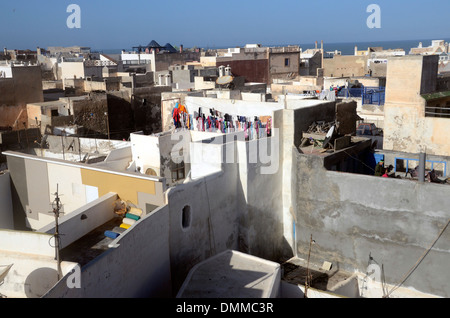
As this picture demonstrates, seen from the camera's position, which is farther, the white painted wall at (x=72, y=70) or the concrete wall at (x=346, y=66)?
the concrete wall at (x=346, y=66)

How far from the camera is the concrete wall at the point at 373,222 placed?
45.2ft

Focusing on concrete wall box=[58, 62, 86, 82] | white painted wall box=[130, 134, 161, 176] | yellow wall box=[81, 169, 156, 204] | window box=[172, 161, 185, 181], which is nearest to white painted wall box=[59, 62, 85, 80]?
concrete wall box=[58, 62, 86, 82]

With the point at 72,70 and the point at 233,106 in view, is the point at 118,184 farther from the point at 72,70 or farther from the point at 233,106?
the point at 72,70

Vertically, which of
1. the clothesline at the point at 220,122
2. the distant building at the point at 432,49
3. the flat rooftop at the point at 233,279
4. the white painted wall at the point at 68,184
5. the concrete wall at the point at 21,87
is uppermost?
the distant building at the point at 432,49

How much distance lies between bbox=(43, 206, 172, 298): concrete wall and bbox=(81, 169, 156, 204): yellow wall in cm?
100

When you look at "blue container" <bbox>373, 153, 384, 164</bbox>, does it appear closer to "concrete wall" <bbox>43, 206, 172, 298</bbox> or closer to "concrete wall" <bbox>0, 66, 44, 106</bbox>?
"concrete wall" <bbox>43, 206, 172, 298</bbox>

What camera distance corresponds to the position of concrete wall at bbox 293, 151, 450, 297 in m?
13.8

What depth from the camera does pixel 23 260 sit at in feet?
34.0

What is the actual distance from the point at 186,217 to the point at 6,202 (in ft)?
21.9

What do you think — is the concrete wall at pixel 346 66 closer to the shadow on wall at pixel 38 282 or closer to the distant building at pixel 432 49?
the distant building at pixel 432 49

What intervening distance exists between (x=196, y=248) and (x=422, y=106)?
9.99 metres

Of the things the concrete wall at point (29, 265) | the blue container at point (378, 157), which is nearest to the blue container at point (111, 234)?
the concrete wall at point (29, 265)

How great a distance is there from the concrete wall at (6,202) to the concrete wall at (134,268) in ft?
21.2
